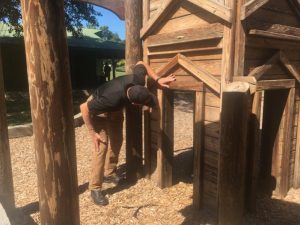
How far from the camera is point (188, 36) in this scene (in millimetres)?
4504

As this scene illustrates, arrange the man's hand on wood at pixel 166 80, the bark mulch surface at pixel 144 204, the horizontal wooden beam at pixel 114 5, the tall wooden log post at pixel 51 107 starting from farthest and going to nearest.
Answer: the horizontal wooden beam at pixel 114 5 < the man's hand on wood at pixel 166 80 < the bark mulch surface at pixel 144 204 < the tall wooden log post at pixel 51 107

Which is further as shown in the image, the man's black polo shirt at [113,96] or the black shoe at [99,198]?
the black shoe at [99,198]

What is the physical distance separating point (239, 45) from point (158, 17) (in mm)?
1624

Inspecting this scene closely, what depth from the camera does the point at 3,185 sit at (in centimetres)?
431

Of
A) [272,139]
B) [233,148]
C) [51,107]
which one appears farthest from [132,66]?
[233,148]

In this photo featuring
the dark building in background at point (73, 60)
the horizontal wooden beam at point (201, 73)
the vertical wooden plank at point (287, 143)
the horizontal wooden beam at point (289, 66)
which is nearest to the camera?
the horizontal wooden beam at point (201, 73)

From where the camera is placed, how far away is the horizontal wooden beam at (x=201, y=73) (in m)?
4.14

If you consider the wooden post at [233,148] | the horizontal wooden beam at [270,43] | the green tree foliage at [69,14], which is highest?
the green tree foliage at [69,14]

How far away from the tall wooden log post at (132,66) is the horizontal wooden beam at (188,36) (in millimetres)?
293

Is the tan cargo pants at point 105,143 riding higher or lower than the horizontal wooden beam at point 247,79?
lower

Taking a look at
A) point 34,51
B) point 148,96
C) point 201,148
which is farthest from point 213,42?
point 34,51

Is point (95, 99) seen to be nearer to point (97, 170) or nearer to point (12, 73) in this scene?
point (97, 170)

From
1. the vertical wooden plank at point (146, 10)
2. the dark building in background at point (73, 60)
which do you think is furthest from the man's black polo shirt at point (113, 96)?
the dark building in background at point (73, 60)

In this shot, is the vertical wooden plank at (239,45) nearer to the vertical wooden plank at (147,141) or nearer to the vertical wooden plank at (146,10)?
the vertical wooden plank at (146,10)
